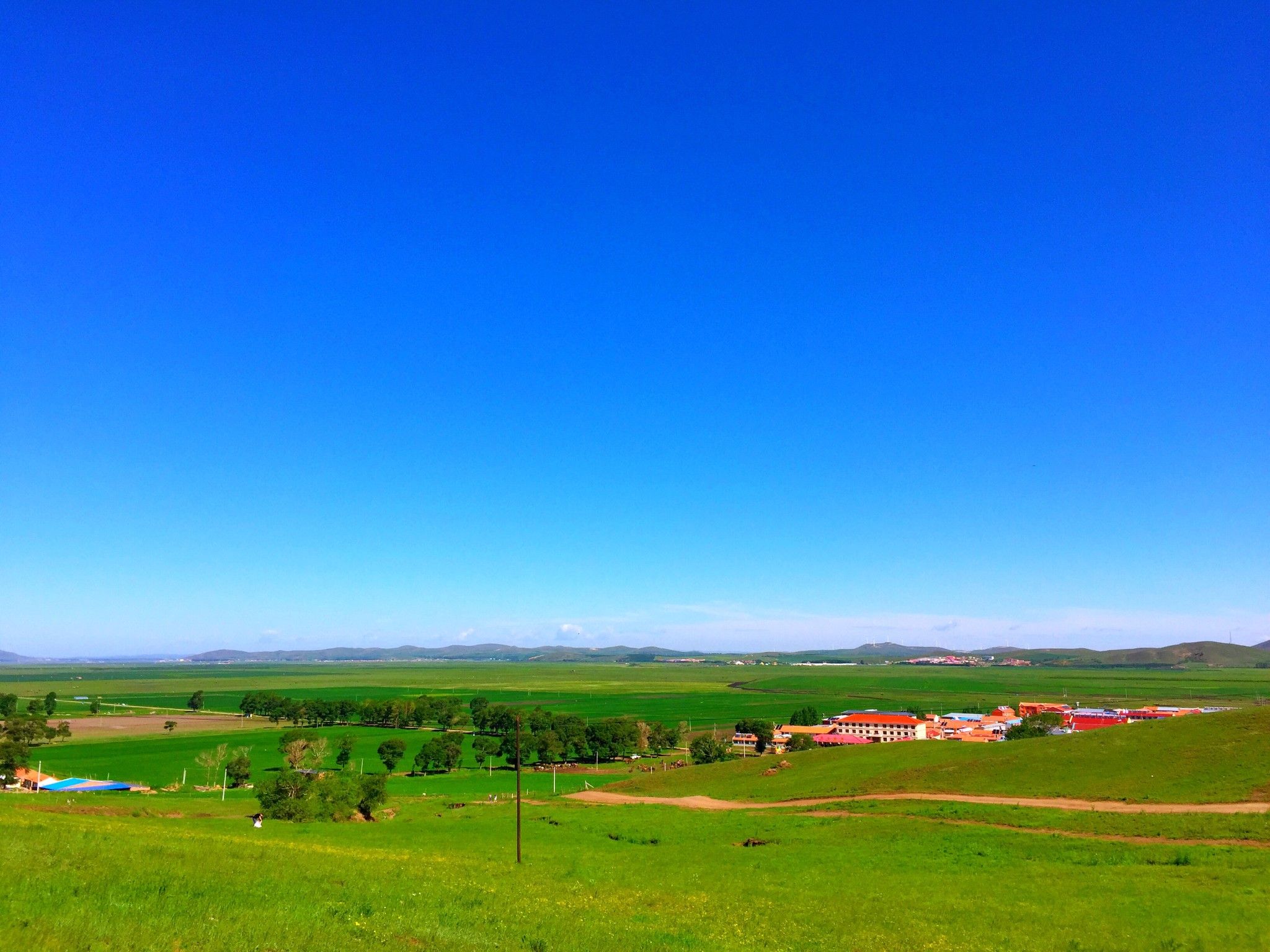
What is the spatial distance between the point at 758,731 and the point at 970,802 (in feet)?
253

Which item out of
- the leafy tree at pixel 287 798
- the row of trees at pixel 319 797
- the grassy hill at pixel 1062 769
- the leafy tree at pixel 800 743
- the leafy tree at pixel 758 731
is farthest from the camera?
the leafy tree at pixel 758 731

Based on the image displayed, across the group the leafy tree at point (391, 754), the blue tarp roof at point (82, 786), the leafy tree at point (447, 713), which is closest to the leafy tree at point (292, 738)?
the leafy tree at point (391, 754)

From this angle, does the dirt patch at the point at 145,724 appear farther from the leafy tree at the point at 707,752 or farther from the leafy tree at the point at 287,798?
the leafy tree at the point at 707,752

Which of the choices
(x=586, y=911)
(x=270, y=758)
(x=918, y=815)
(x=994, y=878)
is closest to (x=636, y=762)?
(x=270, y=758)

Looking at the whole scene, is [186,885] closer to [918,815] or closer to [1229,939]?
[1229,939]

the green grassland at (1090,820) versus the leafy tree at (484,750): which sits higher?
the green grassland at (1090,820)

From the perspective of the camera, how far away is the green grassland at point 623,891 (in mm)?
15500

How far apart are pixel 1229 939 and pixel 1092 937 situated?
3452mm

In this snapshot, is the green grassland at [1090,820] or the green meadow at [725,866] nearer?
the green meadow at [725,866]

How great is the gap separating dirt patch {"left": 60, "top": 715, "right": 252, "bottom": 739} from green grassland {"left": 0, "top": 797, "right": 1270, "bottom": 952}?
108376 mm

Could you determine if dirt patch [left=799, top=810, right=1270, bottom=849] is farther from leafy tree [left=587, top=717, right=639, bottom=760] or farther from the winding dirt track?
leafy tree [left=587, top=717, right=639, bottom=760]

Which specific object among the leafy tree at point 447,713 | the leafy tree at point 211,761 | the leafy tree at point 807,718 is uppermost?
the leafy tree at point 211,761

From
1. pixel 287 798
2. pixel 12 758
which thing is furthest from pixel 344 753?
pixel 287 798

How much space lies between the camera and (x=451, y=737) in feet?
328
